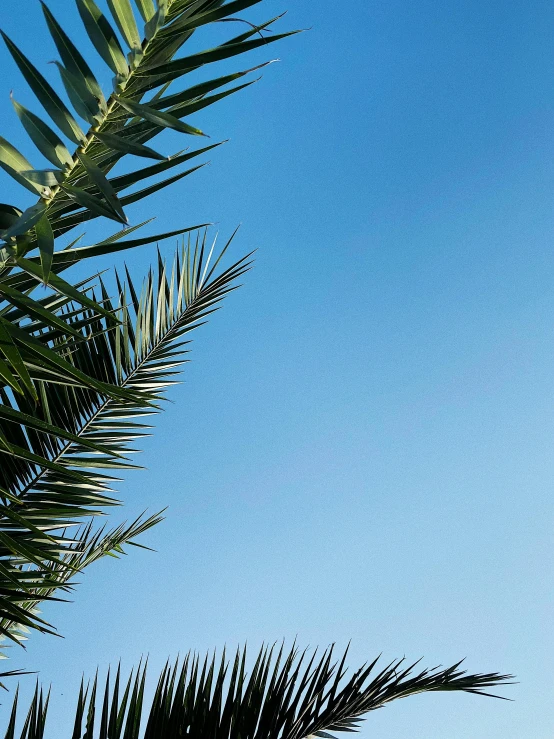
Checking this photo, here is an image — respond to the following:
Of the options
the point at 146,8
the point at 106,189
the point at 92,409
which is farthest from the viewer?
the point at 92,409

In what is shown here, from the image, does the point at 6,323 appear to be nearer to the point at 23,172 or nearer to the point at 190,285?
the point at 23,172

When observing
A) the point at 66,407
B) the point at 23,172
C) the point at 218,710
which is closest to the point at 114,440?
the point at 66,407

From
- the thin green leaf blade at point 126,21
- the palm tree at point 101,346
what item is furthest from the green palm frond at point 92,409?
the thin green leaf blade at point 126,21

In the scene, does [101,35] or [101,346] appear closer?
[101,35]

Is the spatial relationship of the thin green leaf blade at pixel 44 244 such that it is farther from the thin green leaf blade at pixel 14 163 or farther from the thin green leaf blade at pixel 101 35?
the thin green leaf blade at pixel 101 35

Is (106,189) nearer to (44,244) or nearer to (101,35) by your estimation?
(44,244)

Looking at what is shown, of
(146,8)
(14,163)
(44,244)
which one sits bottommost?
(44,244)

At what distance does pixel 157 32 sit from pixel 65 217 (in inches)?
11.1

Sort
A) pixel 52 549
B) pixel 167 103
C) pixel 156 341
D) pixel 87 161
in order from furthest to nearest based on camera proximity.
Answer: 1. pixel 156 341
2. pixel 52 549
3. pixel 167 103
4. pixel 87 161

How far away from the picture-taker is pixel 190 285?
3.03 m

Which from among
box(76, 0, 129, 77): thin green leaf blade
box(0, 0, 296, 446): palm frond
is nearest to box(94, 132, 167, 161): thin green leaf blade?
box(0, 0, 296, 446): palm frond

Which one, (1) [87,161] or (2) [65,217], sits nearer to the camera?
(1) [87,161]

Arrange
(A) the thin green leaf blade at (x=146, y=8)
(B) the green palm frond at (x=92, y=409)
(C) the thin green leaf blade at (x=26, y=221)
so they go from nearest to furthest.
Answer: (C) the thin green leaf blade at (x=26, y=221)
(A) the thin green leaf blade at (x=146, y=8)
(B) the green palm frond at (x=92, y=409)

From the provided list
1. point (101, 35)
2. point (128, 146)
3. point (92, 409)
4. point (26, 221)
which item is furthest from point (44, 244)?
point (92, 409)
